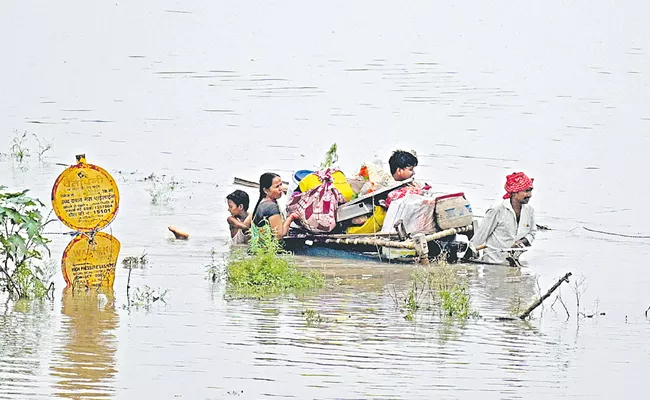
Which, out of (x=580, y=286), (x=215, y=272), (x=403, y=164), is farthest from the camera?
(x=403, y=164)

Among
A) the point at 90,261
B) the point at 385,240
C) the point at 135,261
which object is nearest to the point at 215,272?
the point at 135,261

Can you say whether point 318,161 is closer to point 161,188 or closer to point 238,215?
point 161,188

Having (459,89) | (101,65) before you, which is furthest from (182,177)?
(101,65)

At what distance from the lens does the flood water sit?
7.61 m

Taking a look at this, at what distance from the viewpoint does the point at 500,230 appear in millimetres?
12172

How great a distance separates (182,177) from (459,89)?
20.7 ft

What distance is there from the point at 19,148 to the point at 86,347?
480 inches

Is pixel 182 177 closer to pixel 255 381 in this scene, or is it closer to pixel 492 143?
pixel 492 143

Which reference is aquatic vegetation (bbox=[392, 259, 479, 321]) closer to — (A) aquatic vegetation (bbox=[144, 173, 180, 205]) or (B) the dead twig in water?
(B) the dead twig in water

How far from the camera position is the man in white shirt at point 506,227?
12102 millimetres

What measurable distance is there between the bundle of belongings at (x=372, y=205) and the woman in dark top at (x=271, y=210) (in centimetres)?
17

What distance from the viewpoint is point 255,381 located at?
23.8 ft

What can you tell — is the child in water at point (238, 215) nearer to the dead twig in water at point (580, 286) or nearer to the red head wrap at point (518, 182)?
the red head wrap at point (518, 182)

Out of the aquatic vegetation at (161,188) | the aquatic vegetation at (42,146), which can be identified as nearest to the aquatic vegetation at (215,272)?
the aquatic vegetation at (161,188)
